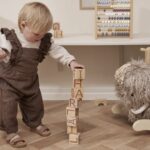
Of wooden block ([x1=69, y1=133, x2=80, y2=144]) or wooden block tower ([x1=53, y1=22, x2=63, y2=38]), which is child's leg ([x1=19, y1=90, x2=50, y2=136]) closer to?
wooden block ([x1=69, y1=133, x2=80, y2=144])

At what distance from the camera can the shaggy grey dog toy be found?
5.82ft

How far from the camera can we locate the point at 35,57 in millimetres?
1668

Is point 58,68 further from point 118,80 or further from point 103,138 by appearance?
point 103,138

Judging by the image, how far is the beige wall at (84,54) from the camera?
224 centimetres

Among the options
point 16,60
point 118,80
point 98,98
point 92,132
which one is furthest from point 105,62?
point 16,60

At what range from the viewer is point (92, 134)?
1776mm

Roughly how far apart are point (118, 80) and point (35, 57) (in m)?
0.47

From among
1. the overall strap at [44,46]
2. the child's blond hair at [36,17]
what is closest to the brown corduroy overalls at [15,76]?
the overall strap at [44,46]

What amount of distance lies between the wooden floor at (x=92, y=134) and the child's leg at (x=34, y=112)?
0.04m

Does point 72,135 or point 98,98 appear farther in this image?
point 98,98

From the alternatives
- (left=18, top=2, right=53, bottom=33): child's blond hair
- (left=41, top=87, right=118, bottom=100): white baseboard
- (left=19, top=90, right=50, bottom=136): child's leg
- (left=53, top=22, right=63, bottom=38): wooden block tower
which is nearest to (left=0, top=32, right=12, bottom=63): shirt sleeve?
(left=18, top=2, right=53, bottom=33): child's blond hair

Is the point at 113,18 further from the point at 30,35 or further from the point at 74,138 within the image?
the point at 74,138

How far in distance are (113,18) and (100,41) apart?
0.18 meters

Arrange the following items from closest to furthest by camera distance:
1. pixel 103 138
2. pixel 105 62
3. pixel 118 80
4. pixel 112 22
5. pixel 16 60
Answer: pixel 16 60 → pixel 103 138 → pixel 118 80 → pixel 112 22 → pixel 105 62
